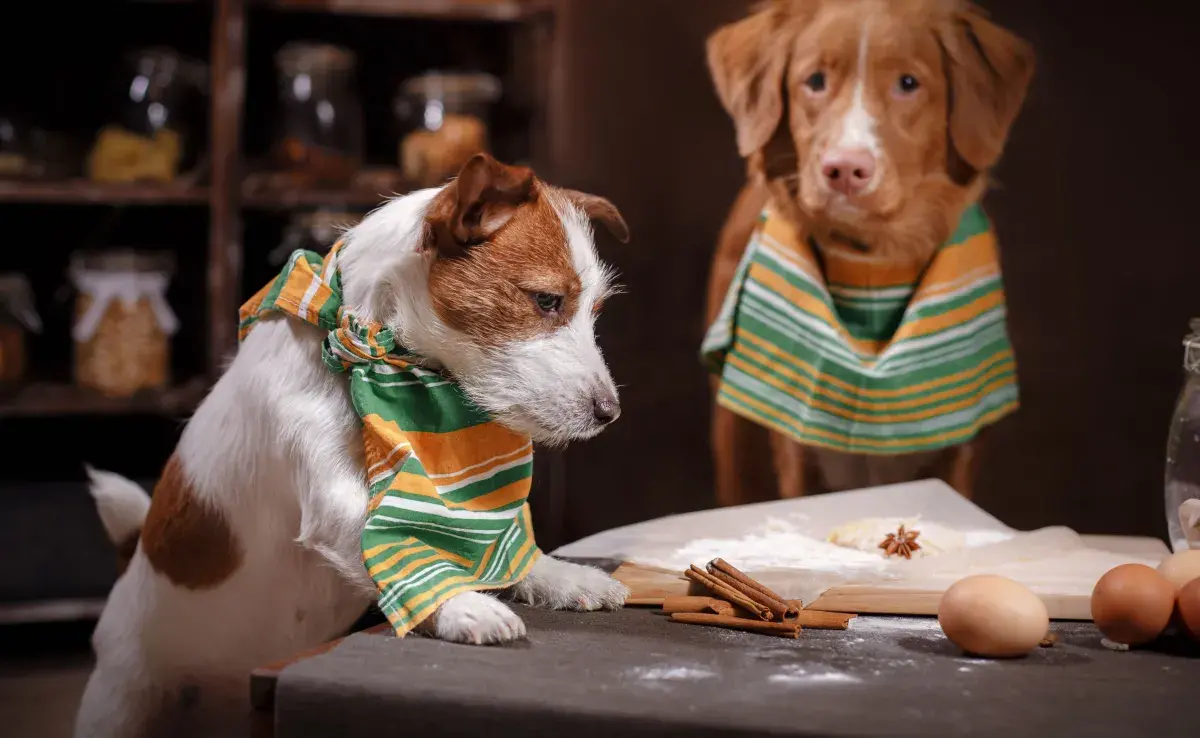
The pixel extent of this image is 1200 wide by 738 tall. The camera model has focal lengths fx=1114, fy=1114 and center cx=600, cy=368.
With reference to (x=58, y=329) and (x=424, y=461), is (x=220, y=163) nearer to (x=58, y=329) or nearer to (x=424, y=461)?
(x=58, y=329)

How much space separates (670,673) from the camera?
0.97 meters

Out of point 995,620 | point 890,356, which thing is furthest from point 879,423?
point 995,620

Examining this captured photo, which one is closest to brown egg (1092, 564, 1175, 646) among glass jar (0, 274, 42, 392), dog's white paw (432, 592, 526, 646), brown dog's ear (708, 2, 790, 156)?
dog's white paw (432, 592, 526, 646)

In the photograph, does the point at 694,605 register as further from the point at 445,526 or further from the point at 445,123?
the point at 445,123

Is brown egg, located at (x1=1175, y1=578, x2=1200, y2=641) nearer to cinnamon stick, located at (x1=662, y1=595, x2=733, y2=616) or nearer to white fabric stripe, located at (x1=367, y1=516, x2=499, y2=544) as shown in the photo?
cinnamon stick, located at (x1=662, y1=595, x2=733, y2=616)

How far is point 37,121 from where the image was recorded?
258 cm

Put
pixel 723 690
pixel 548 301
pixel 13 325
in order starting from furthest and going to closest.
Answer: pixel 13 325
pixel 548 301
pixel 723 690

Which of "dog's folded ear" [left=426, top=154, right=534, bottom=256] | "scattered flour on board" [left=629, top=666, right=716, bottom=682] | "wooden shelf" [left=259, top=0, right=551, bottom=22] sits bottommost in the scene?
"scattered flour on board" [left=629, top=666, right=716, bottom=682]

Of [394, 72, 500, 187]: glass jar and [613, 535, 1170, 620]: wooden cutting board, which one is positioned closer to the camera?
[613, 535, 1170, 620]: wooden cutting board

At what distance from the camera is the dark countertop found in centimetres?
86

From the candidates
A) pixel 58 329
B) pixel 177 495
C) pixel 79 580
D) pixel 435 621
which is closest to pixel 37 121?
pixel 58 329

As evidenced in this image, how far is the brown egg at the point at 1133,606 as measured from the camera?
3.53ft

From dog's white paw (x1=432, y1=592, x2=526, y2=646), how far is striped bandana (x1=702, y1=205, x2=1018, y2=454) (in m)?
1.03

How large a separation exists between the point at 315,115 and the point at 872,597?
1.61 metres
